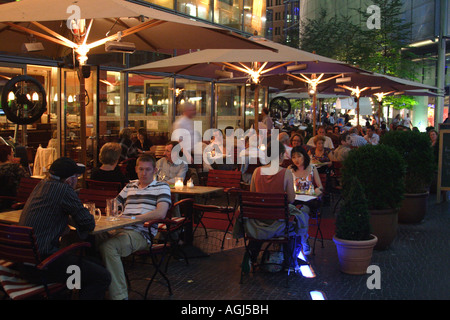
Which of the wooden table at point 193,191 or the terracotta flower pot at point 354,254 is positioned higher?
the wooden table at point 193,191

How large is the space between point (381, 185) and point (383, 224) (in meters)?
0.55

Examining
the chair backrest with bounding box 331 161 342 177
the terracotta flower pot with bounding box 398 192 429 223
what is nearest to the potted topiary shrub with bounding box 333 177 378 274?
the terracotta flower pot with bounding box 398 192 429 223

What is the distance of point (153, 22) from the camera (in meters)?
6.51

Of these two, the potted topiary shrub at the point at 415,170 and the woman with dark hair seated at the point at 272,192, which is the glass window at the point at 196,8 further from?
the woman with dark hair seated at the point at 272,192

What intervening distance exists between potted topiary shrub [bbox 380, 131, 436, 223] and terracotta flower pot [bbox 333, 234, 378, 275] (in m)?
3.21

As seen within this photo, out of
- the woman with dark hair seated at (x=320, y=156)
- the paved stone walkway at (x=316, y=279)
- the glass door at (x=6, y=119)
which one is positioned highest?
the glass door at (x=6, y=119)

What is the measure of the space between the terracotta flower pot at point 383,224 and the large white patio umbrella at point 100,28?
9.38ft

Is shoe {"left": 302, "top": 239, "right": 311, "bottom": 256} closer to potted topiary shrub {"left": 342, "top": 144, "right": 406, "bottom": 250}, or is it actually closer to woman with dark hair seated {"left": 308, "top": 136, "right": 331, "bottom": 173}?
potted topiary shrub {"left": 342, "top": 144, "right": 406, "bottom": 250}

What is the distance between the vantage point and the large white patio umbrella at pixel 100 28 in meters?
5.73

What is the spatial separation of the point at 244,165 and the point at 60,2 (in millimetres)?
5513

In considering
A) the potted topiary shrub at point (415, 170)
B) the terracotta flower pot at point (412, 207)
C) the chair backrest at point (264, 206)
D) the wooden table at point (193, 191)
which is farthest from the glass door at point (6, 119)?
the terracotta flower pot at point (412, 207)

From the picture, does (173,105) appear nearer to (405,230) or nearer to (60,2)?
(405,230)

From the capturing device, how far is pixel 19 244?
4.18m
